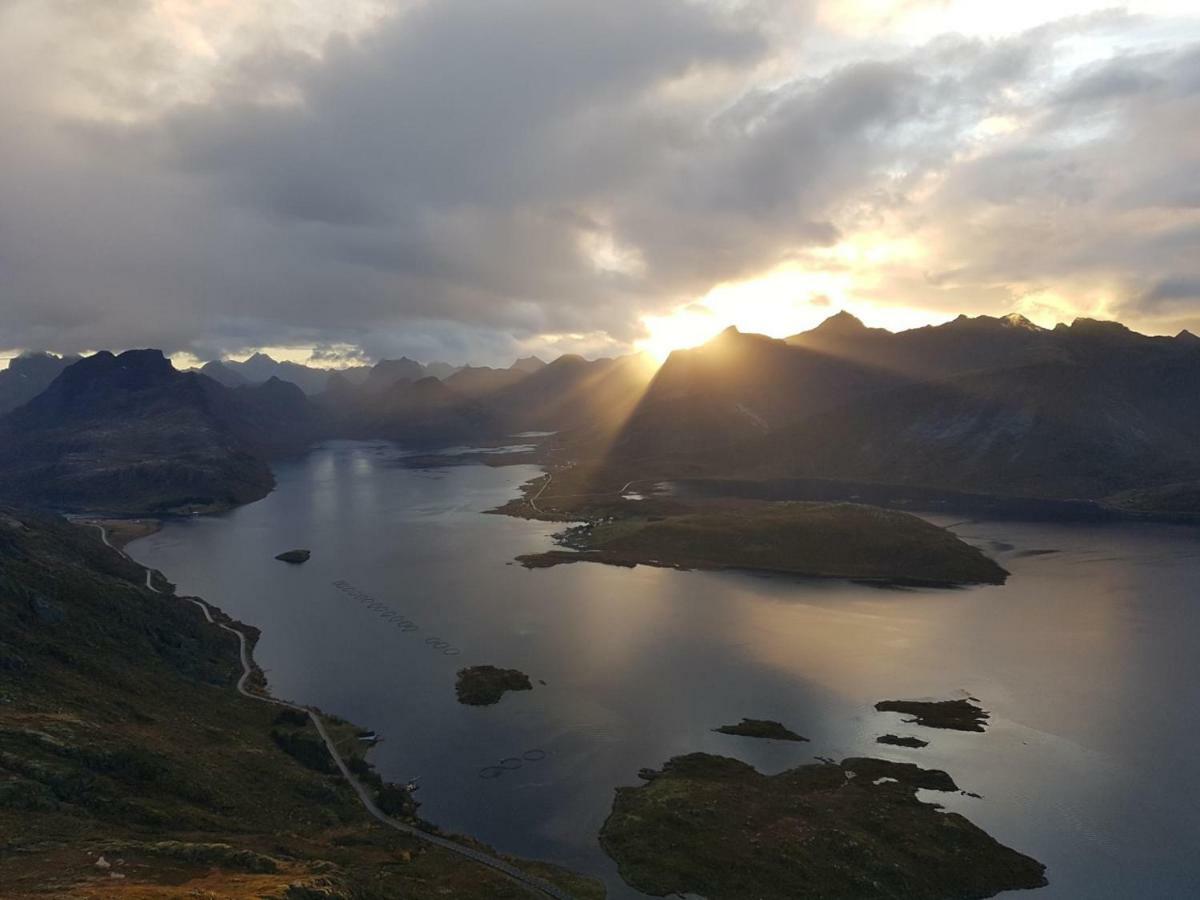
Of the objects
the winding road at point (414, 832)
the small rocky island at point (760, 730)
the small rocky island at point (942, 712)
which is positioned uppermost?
the small rocky island at point (942, 712)

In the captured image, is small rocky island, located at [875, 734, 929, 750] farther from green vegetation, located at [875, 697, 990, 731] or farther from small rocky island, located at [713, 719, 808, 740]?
small rocky island, located at [713, 719, 808, 740]

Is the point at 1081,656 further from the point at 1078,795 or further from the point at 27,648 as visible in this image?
the point at 27,648

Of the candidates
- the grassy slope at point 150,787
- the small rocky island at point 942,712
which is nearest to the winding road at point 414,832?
the grassy slope at point 150,787

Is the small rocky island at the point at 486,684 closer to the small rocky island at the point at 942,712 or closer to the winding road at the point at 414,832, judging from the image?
the winding road at the point at 414,832

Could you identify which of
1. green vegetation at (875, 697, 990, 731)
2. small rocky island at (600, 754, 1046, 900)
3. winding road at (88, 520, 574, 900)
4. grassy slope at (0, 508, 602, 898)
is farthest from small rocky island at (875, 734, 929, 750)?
winding road at (88, 520, 574, 900)

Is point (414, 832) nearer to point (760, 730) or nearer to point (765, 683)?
point (760, 730)

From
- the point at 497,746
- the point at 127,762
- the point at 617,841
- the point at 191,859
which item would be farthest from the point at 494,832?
the point at 127,762
